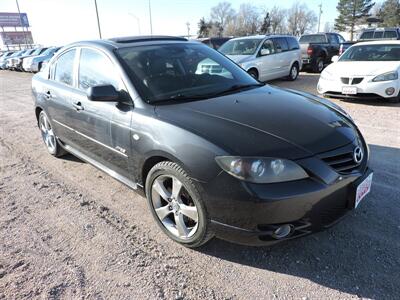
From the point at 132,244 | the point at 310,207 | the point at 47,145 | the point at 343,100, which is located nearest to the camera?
the point at 310,207

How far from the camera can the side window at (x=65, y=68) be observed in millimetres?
4031

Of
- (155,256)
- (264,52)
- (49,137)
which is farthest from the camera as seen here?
(264,52)

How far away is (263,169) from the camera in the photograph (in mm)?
2270

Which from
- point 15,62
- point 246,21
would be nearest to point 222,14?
point 246,21

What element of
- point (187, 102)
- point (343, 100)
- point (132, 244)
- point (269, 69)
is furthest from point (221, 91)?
point (269, 69)

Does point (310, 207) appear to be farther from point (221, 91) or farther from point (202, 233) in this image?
point (221, 91)

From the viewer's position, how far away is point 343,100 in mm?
8102

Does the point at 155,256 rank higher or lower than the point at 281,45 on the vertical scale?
lower

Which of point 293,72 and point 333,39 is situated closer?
point 293,72

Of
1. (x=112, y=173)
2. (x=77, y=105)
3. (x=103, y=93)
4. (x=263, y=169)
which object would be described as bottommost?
(x=112, y=173)

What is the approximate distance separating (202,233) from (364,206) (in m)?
1.73

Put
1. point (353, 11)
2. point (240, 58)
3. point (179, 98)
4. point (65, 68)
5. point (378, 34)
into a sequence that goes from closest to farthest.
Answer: point (179, 98) < point (65, 68) < point (240, 58) < point (378, 34) < point (353, 11)

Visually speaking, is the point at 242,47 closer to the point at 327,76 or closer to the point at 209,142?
the point at 327,76

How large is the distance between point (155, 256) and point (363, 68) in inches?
266
